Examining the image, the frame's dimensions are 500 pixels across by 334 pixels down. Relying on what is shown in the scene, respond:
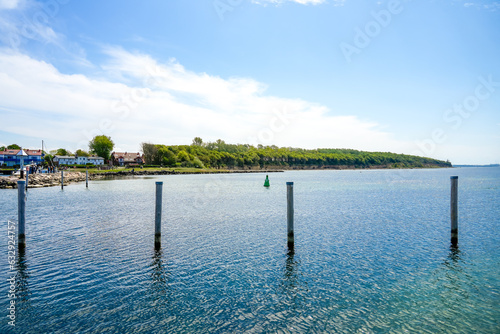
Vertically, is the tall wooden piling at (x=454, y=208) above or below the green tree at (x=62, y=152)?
below

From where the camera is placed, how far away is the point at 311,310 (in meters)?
9.21

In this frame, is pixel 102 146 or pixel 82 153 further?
pixel 82 153

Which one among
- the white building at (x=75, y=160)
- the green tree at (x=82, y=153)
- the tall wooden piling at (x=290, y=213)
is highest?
the green tree at (x=82, y=153)

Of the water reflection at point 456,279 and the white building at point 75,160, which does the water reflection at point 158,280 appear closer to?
the water reflection at point 456,279

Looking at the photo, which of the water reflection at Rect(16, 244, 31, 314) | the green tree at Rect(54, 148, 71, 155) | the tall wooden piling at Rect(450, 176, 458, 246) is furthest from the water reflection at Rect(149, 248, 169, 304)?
the green tree at Rect(54, 148, 71, 155)

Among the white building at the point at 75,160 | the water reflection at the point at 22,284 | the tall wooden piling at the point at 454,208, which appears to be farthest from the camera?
the white building at the point at 75,160

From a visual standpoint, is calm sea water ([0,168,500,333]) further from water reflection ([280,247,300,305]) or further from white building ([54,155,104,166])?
white building ([54,155,104,166])

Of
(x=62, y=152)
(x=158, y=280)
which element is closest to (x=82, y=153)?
(x=62, y=152)

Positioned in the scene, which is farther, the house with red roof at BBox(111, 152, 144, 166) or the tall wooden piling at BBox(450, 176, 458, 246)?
the house with red roof at BBox(111, 152, 144, 166)

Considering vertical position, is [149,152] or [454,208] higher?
[149,152]

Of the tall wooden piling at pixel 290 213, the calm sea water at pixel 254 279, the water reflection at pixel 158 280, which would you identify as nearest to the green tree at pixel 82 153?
the calm sea water at pixel 254 279

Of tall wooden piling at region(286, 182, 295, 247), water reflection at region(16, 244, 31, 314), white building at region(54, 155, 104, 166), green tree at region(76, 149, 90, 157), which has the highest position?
green tree at region(76, 149, 90, 157)

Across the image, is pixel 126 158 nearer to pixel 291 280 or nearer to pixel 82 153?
pixel 82 153

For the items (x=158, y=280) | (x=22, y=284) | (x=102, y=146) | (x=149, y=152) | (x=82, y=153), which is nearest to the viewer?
(x=22, y=284)
